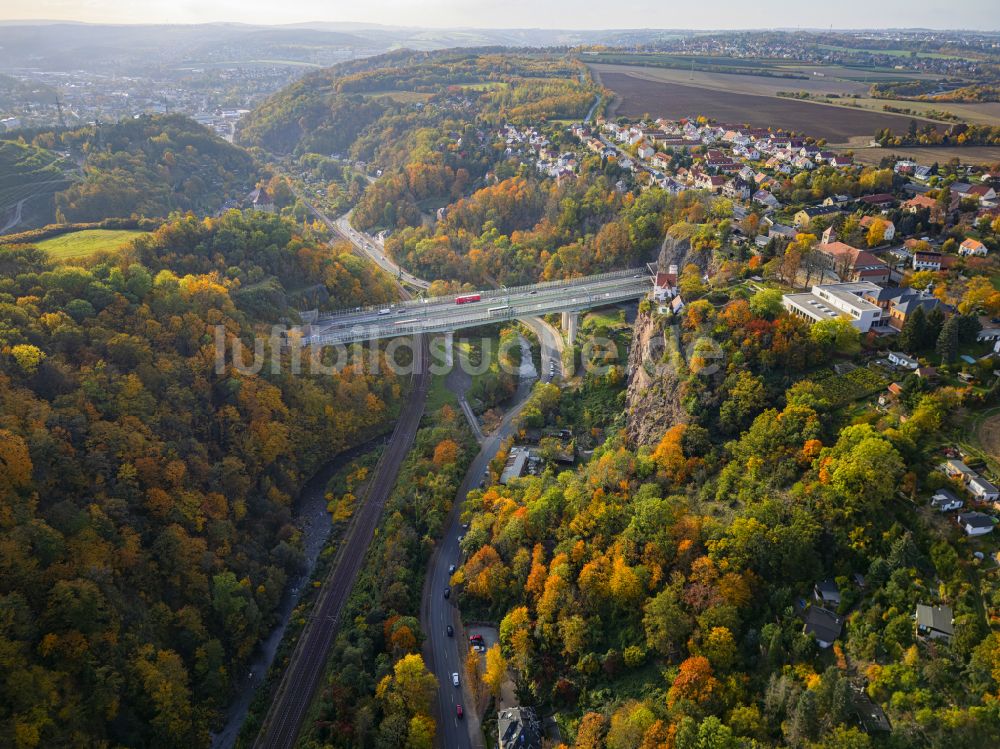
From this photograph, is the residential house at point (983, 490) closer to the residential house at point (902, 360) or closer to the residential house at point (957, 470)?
the residential house at point (957, 470)

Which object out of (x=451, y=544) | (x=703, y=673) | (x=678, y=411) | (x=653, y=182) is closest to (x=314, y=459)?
(x=451, y=544)

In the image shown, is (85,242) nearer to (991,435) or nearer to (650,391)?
(650,391)

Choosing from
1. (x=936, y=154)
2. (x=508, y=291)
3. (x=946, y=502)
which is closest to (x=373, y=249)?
(x=508, y=291)

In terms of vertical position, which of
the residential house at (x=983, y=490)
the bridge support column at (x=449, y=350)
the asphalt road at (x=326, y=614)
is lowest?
the asphalt road at (x=326, y=614)

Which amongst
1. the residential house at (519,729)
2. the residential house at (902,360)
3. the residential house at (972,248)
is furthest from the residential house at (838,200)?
the residential house at (519,729)

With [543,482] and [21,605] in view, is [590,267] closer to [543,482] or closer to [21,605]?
[543,482]
